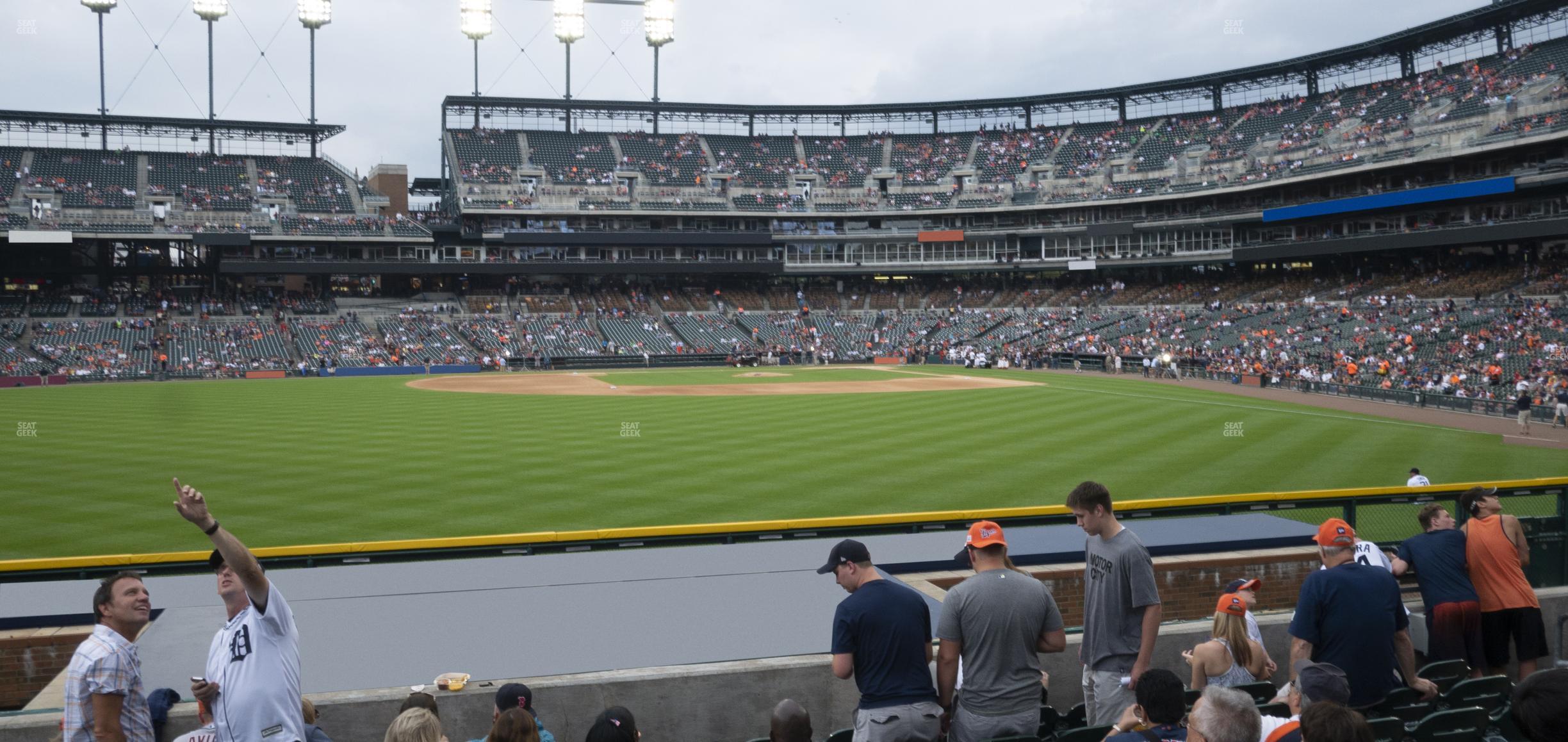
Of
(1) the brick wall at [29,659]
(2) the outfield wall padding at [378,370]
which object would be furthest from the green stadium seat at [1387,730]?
(2) the outfield wall padding at [378,370]

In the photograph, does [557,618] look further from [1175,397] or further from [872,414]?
[1175,397]

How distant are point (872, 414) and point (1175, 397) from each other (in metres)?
14.9

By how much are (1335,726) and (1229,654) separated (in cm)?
204

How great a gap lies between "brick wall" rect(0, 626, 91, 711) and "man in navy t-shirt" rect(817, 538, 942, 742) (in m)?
7.25

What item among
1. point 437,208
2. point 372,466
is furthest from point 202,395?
point 437,208

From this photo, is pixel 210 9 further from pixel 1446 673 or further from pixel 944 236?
pixel 1446 673

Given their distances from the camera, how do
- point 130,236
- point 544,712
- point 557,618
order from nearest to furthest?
point 544,712 < point 557,618 < point 130,236

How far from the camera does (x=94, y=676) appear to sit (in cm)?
483

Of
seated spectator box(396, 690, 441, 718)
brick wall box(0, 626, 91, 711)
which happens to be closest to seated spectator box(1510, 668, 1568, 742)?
seated spectator box(396, 690, 441, 718)

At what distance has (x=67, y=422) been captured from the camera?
31969 mm

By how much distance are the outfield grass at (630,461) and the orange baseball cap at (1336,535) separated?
1164 cm

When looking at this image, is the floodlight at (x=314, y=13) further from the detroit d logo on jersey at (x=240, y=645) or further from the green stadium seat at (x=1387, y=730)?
the green stadium seat at (x=1387, y=730)

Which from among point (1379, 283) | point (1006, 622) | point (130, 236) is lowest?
point (1006, 622)

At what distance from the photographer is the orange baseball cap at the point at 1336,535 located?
20.8 ft
